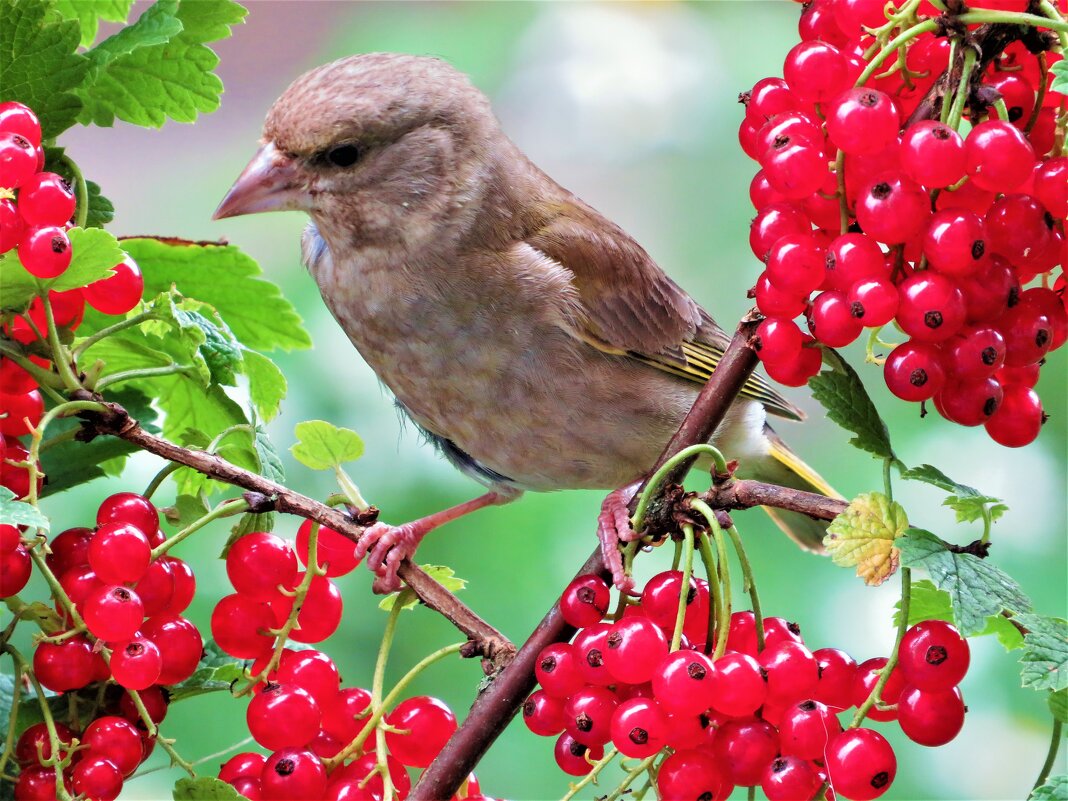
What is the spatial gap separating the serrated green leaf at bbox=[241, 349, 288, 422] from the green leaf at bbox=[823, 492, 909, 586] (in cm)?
57

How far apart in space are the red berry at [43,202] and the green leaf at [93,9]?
11.3 inches

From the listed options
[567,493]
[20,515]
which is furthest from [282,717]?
[567,493]

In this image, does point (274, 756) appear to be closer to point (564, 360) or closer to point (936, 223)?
point (936, 223)

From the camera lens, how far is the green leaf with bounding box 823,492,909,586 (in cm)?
83

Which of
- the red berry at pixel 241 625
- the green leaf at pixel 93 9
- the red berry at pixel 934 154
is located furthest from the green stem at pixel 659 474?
Result: the green leaf at pixel 93 9

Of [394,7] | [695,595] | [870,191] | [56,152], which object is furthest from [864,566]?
[394,7]

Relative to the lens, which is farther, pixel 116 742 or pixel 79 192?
pixel 79 192

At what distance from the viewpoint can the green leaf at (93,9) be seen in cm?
114

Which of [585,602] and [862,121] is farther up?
[862,121]

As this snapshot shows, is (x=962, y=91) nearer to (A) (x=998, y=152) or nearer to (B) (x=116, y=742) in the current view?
(A) (x=998, y=152)

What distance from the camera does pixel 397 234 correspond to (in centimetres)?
172

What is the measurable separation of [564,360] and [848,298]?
3.25ft

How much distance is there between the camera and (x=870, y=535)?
33.0 inches

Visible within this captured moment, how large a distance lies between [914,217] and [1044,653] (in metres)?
0.29
